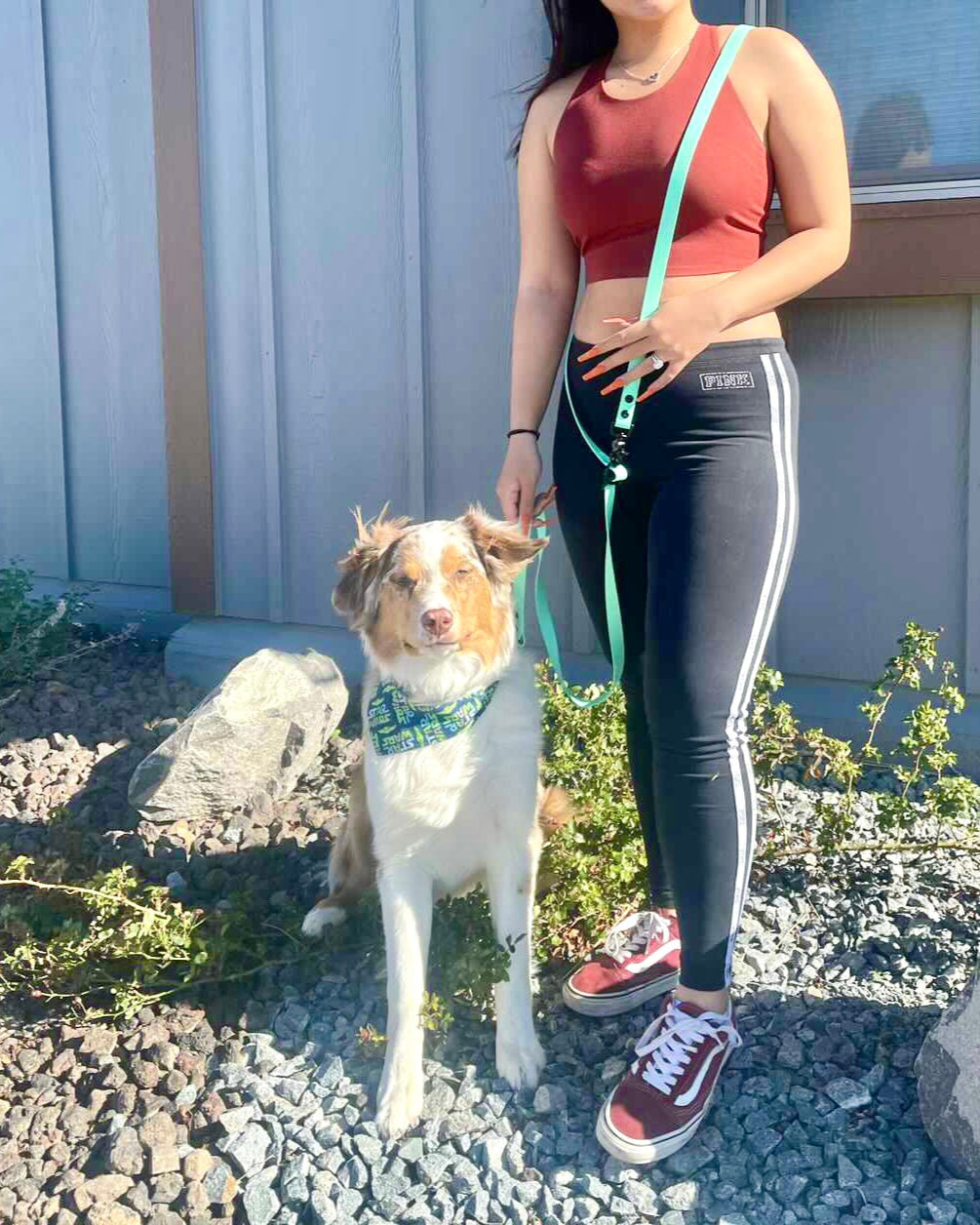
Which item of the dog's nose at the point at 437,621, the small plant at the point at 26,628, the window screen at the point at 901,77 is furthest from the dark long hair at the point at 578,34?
the small plant at the point at 26,628

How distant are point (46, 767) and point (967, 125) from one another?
11.4 ft

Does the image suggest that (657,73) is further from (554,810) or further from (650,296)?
(554,810)

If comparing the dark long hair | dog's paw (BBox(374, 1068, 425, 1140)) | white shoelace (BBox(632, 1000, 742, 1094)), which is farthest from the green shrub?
the dark long hair

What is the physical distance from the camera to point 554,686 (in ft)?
12.0

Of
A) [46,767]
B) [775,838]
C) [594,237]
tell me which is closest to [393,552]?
[594,237]

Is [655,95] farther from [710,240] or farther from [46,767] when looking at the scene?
[46,767]

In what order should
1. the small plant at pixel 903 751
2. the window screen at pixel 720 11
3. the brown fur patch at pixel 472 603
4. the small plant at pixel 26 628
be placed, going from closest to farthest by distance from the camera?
the brown fur patch at pixel 472 603 → the small plant at pixel 903 751 → the window screen at pixel 720 11 → the small plant at pixel 26 628

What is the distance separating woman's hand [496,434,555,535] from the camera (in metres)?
2.75

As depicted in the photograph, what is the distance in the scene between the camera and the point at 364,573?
2824 mm

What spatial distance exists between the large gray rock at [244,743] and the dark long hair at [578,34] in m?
1.96

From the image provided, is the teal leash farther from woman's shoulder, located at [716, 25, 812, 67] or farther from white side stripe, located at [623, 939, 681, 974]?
white side stripe, located at [623, 939, 681, 974]

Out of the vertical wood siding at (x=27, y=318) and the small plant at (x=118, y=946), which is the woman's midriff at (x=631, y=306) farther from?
the vertical wood siding at (x=27, y=318)

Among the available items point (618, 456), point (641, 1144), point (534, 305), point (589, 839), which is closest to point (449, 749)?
point (589, 839)

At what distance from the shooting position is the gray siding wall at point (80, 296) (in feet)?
17.8
